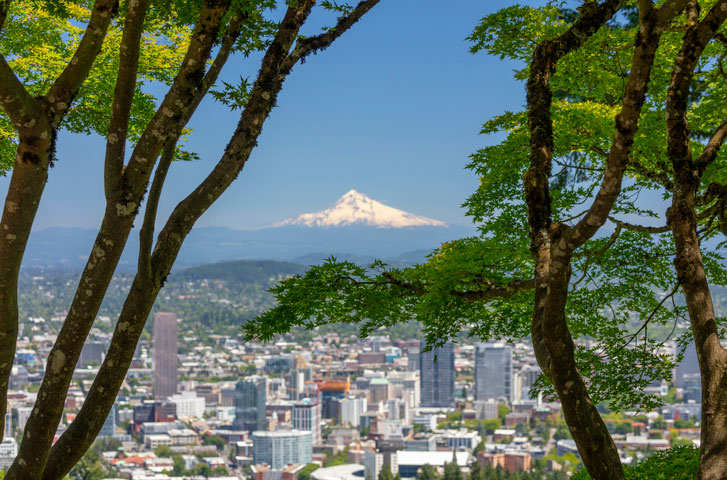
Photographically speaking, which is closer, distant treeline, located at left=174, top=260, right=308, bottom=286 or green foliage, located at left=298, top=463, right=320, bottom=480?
green foliage, located at left=298, top=463, right=320, bottom=480

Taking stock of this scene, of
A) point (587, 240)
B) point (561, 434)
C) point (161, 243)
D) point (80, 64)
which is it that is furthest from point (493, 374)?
point (80, 64)

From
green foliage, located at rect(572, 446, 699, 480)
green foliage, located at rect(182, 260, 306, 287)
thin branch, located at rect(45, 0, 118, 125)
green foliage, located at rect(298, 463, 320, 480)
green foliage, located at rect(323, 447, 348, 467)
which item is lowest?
green foliage, located at rect(298, 463, 320, 480)

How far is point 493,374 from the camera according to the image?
216 feet

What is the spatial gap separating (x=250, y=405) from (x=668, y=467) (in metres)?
56.5

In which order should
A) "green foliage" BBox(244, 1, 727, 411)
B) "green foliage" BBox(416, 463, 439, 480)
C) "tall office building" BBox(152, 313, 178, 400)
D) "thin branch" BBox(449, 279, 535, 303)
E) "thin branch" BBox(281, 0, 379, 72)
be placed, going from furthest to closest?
"tall office building" BBox(152, 313, 178, 400) < "green foliage" BBox(416, 463, 439, 480) < "green foliage" BBox(244, 1, 727, 411) < "thin branch" BBox(449, 279, 535, 303) < "thin branch" BBox(281, 0, 379, 72)

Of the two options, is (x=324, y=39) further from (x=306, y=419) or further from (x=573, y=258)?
(x=306, y=419)

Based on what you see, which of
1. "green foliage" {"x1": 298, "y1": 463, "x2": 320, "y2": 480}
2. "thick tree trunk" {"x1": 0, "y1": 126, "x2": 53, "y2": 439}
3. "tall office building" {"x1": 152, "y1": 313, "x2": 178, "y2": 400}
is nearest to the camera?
"thick tree trunk" {"x1": 0, "y1": 126, "x2": 53, "y2": 439}

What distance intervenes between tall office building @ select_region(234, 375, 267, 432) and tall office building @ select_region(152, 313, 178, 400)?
378 inches

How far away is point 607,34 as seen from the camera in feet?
17.5

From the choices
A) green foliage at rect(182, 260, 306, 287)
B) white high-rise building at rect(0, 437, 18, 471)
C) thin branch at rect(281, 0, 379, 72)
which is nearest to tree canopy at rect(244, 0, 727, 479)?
thin branch at rect(281, 0, 379, 72)

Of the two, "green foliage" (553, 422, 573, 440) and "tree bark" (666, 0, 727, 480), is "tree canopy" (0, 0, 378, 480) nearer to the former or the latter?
"tree bark" (666, 0, 727, 480)

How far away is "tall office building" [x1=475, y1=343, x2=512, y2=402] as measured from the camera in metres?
64.6

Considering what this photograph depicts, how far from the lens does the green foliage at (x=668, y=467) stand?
505 cm

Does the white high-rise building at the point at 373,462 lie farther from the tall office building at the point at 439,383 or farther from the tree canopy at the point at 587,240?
the tree canopy at the point at 587,240
